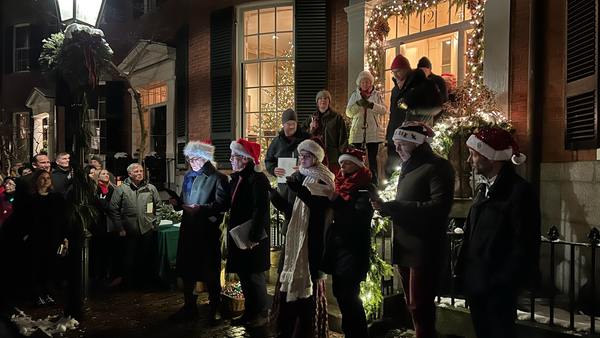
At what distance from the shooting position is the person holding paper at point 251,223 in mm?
5730

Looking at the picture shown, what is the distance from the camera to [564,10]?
6.59 meters

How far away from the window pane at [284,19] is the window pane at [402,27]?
279 cm

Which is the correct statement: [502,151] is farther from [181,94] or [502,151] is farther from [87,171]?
[181,94]

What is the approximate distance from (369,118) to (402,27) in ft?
9.84

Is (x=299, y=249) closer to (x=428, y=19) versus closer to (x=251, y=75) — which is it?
(x=428, y=19)

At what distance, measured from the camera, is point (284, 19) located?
1198 centimetres

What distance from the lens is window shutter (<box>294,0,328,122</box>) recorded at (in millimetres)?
11023

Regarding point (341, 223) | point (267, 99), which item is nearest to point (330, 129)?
point (341, 223)

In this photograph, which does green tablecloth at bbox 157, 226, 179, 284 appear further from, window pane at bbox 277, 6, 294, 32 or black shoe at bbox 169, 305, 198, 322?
window pane at bbox 277, 6, 294, 32

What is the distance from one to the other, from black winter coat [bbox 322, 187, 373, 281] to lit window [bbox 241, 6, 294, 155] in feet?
24.0

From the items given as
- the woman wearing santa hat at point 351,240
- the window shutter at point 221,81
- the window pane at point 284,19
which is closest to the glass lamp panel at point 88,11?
the woman wearing santa hat at point 351,240

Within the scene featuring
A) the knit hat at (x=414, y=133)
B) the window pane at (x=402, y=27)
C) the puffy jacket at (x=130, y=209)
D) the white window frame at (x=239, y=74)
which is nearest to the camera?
the knit hat at (x=414, y=133)

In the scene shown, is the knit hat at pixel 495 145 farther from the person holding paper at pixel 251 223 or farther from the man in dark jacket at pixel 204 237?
the man in dark jacket at pixel 204 237

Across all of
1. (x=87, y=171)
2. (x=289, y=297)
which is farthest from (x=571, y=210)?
(x=87, y=171)
